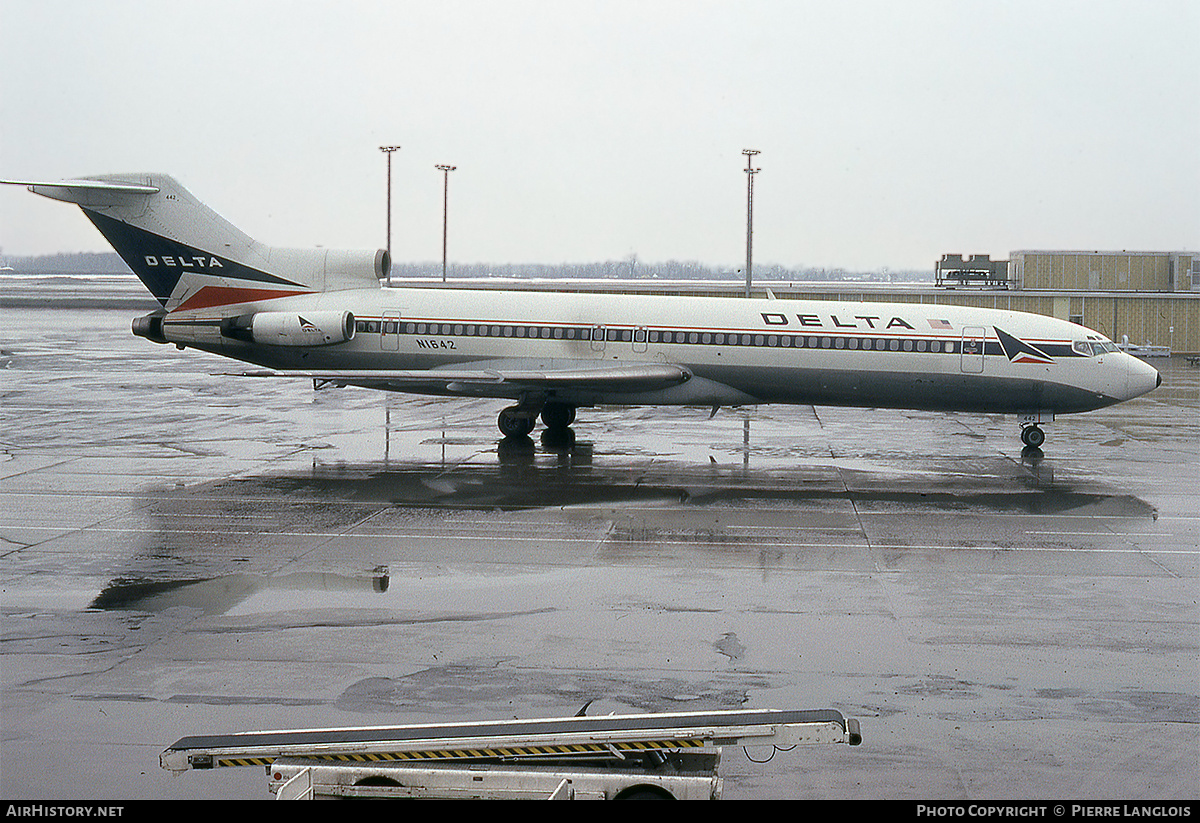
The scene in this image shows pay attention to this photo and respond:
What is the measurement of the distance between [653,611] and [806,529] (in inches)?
203

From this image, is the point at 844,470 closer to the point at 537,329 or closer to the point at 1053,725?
the point at 537,329

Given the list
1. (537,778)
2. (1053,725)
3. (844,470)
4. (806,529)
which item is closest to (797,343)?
(844,470)

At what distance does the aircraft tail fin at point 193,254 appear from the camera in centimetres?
2553

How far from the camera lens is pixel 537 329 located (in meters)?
25.2

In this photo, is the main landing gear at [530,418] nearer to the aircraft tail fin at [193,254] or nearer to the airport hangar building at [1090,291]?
the aircraft tail fin at [193,254]

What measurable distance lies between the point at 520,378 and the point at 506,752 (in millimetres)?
16852

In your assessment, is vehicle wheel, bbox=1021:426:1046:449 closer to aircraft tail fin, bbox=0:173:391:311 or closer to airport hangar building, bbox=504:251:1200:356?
aircraft tail fin, bbox=0:173:391:311

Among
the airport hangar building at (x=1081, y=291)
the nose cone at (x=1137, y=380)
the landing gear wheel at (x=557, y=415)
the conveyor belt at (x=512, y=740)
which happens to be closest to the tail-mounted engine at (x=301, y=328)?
the landing gear wheel at (x=557, y=415)

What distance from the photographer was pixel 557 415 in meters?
25.8

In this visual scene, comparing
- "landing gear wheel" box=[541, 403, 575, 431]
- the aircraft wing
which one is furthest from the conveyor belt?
"landing gear wheel" box=[541, 403, 575, 431]

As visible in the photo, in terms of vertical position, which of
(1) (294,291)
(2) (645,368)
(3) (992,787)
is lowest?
(3) (992,787)

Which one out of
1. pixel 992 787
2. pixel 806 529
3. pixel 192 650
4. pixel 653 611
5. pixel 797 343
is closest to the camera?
pixel 992 787

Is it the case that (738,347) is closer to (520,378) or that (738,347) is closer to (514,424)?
(520,378)

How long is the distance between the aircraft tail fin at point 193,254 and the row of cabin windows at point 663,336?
5.80ft
